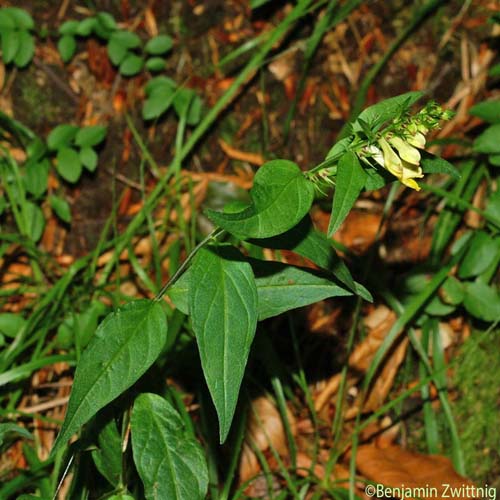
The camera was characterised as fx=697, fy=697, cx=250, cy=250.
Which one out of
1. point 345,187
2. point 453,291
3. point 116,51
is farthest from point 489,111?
point 116,51

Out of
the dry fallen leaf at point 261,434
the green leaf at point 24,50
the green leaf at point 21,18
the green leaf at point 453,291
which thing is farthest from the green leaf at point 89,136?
the green leaf at point 453,291

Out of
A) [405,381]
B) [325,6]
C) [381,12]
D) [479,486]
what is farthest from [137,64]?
[479,486]

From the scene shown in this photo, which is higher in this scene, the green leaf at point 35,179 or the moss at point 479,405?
the green leaf at point 35,179

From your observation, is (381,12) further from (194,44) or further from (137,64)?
(137,64)

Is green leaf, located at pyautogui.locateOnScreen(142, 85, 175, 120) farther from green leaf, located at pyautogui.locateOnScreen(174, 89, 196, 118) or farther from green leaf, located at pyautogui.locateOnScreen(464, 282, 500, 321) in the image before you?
green leaf, located at pyautogui.locateOnScreen(464, 282, 500, 321)

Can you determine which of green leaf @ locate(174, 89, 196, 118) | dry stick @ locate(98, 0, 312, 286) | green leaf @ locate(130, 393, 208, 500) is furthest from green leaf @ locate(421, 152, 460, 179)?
green leaf @ locate(174, 89, 196, 118)

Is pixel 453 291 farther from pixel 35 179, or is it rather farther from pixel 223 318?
pixel 35 179

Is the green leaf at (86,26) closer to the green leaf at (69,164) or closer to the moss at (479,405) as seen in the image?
the green leaf at (69,164)
